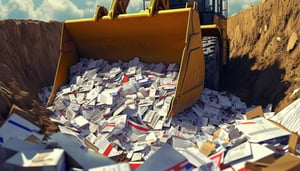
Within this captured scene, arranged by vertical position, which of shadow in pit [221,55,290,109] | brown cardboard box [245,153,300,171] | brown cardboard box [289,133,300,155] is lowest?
shadow in pit [221,55,290,109]

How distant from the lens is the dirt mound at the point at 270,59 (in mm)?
7262

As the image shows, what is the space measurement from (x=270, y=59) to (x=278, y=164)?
6.03 m

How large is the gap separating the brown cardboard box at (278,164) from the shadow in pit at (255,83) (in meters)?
3.67

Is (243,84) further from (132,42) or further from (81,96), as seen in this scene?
(81,96)

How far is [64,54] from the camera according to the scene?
6555 mm

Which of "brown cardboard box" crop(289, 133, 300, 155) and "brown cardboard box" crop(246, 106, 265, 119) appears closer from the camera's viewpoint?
"brown cardboard box" crop(289, 133, 300, 155)

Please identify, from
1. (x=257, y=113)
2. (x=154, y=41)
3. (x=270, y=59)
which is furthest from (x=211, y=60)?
(x=270, y=59)

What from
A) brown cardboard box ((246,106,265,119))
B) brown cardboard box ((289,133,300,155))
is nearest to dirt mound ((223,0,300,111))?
brown cardboard box ((246,106,265,119))

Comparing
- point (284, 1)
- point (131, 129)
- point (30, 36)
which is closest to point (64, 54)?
point (131, 129)

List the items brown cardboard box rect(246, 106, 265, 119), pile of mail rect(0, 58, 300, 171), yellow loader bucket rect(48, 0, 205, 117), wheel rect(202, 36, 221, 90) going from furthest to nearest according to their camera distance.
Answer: wheel rect(202, 36, 221, 90), yellow loader bucket rect(48, 0, 205, 117), brown cardboard box rect(246, 106, 265, 119), pile of mail rect(0, 58, 300, 171)

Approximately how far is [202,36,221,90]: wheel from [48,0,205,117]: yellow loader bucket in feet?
1.98

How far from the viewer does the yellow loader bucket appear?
216 inches

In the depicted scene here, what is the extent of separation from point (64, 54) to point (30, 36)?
349 centimetres

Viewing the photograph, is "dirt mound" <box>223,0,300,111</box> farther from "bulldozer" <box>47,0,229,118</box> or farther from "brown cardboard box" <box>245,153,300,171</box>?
"brown cardboard box" <box>245,153,300,171</box>
